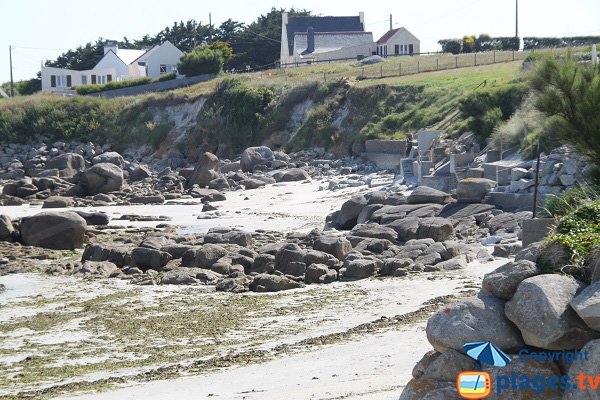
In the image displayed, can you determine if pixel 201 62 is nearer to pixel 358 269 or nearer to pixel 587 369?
pixel 358 269

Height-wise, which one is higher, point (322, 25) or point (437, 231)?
point (322, 25)

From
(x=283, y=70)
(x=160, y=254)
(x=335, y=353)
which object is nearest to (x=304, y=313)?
(x=335, y=353)

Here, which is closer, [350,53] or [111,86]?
[111,86]

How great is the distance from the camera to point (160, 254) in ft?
77.2

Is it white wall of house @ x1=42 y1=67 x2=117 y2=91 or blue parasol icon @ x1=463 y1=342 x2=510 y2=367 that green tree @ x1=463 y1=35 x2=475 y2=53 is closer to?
white wall of house @ x1=42 y1=67 x2=117 y2=91

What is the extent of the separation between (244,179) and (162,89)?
84.3ft

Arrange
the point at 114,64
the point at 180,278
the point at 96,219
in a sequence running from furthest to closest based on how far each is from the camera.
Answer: the point at 114,64 < the point at 96,219 < the point at 180,278

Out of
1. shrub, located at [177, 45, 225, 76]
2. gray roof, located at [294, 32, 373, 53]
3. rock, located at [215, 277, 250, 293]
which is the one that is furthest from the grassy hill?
rock, located at [215, 277, 250, 293]

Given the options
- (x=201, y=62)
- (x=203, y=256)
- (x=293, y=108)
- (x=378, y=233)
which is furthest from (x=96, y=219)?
(x=201, y=62)

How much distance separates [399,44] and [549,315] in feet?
224

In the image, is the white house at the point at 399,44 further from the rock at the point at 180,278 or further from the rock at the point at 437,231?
the rock at the point at 180,278

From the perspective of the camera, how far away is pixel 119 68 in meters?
80.8

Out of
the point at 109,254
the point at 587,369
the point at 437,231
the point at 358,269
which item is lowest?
the point at 109,254

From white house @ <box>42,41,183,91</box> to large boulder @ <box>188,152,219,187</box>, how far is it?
35.5 metres
